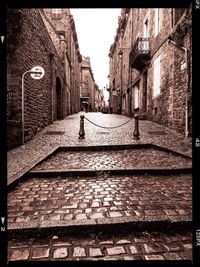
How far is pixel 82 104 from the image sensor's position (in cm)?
4856

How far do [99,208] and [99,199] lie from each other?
1.01ft

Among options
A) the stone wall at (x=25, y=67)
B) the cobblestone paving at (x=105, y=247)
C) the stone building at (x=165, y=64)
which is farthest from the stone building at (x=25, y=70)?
the stone building at (x=165, y=64)

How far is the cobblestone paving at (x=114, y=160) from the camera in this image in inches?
198

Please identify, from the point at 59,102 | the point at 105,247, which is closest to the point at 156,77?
the point at 59,102

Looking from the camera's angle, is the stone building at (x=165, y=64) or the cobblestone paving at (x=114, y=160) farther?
the stone building at (x=165, y=64)

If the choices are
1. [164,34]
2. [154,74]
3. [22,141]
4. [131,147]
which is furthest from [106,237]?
[154,74]

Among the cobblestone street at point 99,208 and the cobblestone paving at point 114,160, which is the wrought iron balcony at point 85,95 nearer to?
the cobblestone paving at point 114,160

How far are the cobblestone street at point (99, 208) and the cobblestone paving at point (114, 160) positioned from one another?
0.08ft

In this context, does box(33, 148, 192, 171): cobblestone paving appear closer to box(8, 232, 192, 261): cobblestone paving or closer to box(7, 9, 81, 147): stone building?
box(7, 9, 81, 147): stone building

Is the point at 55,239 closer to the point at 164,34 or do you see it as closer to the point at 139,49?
the point at 164,34

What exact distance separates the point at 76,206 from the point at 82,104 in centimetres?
4610

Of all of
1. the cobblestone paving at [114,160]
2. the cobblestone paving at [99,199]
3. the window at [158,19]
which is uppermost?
the window at [158,19]

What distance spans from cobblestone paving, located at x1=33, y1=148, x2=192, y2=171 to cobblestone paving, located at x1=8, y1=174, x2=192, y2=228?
56 cm

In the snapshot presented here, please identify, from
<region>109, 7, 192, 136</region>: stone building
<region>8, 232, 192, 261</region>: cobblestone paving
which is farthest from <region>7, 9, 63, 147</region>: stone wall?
<region>109, 7, 192, 136</region>: stone building
